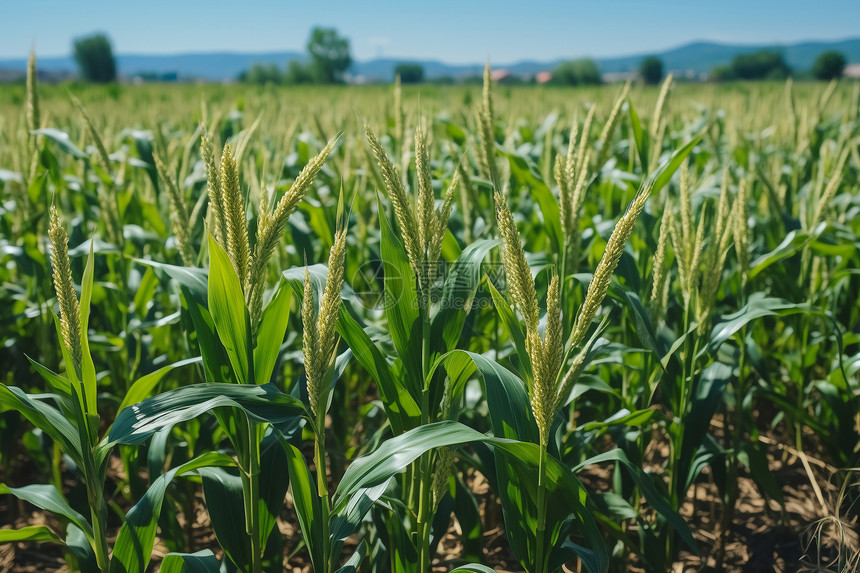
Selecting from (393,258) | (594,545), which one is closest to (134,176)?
(393,258)

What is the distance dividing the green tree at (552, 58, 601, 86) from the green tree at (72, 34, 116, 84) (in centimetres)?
5669

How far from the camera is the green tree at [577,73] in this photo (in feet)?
177

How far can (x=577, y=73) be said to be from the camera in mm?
60250

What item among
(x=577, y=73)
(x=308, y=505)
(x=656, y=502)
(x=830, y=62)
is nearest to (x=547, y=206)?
(x=656, y=502)

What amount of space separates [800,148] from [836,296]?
4.69 feet

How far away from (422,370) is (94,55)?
9909cm

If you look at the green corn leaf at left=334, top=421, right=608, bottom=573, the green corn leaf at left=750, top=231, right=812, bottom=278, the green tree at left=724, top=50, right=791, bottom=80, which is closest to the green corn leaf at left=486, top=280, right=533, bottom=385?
the green corn leaf at left=334, top=421, right=608, bottom=573

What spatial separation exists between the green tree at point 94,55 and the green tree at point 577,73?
186 ft

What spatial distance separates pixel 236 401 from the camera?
1.16 metres

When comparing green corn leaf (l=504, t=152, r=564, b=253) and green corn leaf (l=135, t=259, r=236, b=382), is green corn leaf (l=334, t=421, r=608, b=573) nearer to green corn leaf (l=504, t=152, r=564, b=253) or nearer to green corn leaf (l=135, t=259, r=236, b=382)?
green corn leaf (l=135, t=259, r=236, b=382)

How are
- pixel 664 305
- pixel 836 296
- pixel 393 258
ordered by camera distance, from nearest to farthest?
pixel 393 258 → pixel 664 305 → pixel 836 296

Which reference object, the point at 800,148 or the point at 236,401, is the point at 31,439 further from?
the point at 800,148

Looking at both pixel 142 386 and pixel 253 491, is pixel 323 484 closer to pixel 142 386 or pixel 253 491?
pixel 253 491

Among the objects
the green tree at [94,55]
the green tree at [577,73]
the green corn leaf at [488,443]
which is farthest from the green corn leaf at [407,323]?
the green tree at [94,55]
